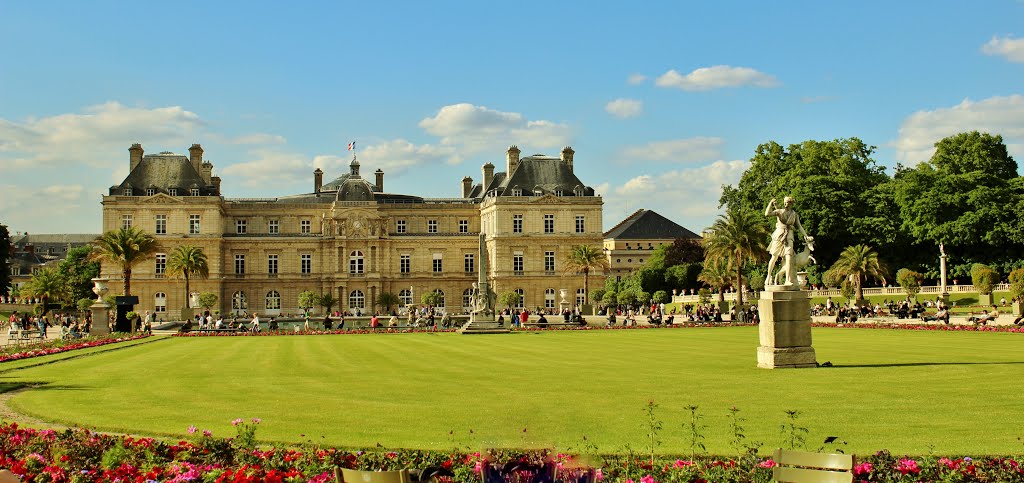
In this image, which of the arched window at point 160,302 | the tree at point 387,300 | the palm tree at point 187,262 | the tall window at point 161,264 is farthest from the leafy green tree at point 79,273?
the tree at point 387,300

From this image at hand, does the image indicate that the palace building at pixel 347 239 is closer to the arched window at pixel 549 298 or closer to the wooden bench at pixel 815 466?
the arched window at pixel 549 298

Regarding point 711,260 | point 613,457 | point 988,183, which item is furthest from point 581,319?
point 613,457

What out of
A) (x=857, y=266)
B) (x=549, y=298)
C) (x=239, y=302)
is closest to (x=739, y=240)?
(x=857, y=266)

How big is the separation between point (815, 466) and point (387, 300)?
266 ft

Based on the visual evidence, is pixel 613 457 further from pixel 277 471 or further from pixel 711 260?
pixel 711 260

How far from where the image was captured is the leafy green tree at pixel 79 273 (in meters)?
98.7

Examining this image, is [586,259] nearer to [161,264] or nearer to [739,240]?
[739,240]

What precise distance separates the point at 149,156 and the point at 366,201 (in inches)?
770

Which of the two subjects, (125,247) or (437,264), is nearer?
(125,247)

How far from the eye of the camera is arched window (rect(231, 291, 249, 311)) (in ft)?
290

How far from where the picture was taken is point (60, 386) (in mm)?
20438

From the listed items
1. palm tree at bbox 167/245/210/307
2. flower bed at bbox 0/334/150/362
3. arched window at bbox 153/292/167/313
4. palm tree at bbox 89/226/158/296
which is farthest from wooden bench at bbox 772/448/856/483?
arched window at bbox 153/292/167/313

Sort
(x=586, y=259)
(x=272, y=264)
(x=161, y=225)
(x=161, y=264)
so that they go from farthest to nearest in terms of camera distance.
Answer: (x=272, y=264)
(x=161, y=264)
(x=161, y=225)
(x=586, y=259)

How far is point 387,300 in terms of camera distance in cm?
8775
